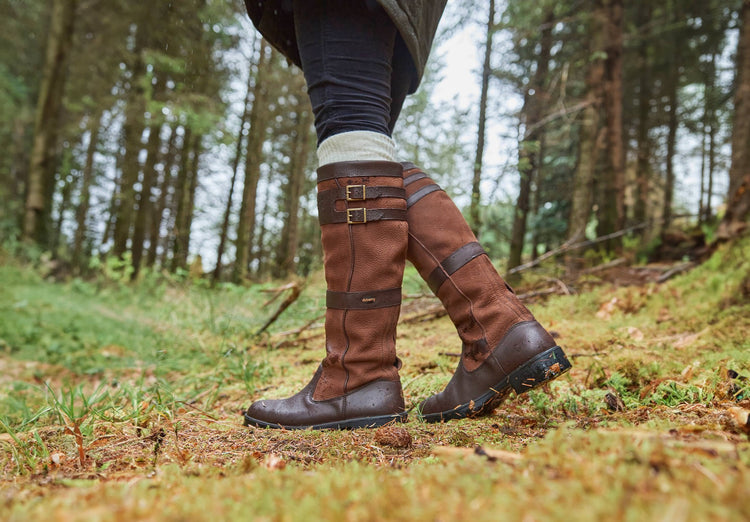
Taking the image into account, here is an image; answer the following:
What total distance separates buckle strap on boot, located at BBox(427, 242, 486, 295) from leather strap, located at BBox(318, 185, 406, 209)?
0.92 ft

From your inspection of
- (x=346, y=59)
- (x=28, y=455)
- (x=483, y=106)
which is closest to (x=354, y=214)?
(x=346, y=59)

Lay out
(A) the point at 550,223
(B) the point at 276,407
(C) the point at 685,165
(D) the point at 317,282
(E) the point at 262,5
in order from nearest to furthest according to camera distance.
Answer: (B) the point at 276,407 < (E) the point at 262,5 < (D) the point at 317,282 < (A) the point at 550,223 < (C) the point at 685,165

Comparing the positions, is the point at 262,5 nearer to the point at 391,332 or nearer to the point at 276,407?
the point at 391,332

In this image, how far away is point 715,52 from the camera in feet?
39.3

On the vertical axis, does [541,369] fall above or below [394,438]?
above

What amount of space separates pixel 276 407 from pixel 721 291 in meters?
2.55

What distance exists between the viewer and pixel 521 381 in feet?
4.68

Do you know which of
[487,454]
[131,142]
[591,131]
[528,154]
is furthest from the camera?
[131,142]

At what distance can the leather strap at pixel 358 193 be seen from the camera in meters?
1.56

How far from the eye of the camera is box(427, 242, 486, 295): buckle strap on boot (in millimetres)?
1589

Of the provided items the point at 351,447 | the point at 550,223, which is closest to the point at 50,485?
the point at 351,447

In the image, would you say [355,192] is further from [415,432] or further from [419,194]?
[415,432]

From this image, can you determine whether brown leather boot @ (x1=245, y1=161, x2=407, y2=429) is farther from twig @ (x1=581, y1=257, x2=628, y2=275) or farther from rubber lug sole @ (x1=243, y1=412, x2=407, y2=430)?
twig @ (x1=581, y1=257, x2=628, y2=275)

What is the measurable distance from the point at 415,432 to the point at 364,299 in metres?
0.47
